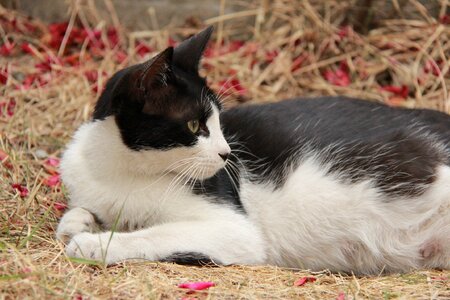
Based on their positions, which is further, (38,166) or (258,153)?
(38,166)

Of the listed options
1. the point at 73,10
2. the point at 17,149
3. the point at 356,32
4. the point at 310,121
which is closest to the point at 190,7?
Answer: the point at 73,10

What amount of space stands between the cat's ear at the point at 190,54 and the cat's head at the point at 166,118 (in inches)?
2.6

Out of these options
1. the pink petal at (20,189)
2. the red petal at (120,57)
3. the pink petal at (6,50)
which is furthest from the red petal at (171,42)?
the pink petal at (20,189)

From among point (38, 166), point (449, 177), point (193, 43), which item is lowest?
point (38, 166)

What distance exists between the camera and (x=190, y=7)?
5574 mm

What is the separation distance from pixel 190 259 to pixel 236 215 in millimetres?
328

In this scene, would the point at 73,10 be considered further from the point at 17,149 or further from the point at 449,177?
the point at 449,177

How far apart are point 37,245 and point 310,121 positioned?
4.43ft

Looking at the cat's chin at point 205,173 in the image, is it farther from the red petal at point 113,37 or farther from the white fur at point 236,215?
the red petal at point 113,37

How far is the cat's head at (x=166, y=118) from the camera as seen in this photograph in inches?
106

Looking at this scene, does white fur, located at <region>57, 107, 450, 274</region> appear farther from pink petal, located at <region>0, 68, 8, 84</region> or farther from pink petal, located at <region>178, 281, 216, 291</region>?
pink petal, located at <region>0, 68, 8, 84</region>

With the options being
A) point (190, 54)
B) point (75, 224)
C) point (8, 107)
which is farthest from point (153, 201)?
point (8, 107)

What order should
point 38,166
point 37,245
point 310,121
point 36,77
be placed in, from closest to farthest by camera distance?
point 37,245, point 310,121, point 38,166, point 36,77

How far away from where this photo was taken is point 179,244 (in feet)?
9.06
